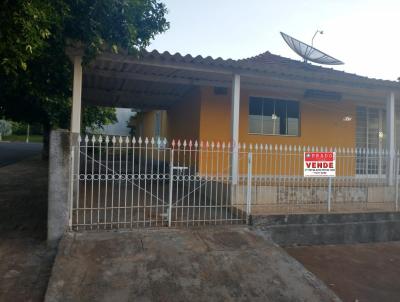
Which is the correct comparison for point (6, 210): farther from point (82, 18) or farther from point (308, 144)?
point (308, 144)

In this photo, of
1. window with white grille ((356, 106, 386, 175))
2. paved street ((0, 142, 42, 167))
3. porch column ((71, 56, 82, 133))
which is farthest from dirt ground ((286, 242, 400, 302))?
paved street ((0, 142, 42, 167))

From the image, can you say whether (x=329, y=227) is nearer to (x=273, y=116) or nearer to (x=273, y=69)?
(x=273, y=69)

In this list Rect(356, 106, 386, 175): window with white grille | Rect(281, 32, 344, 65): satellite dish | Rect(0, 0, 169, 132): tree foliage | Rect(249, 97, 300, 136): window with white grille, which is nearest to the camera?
Rect(0, 0, 169, 132): tree foliage

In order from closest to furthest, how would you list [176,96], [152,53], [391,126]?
[152,53] < [391,126] < [176,96]

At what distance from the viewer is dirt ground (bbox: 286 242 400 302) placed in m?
4.32

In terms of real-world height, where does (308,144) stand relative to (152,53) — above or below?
below

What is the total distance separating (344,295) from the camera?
13.8 ft

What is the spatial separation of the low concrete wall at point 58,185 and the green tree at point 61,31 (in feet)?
3.44

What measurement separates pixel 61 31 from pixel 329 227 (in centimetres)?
568

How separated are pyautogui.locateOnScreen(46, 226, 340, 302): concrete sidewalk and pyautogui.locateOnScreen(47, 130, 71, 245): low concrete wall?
23 centimetres

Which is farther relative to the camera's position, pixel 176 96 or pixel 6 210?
pixel 176 96

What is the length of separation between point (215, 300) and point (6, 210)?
16.3ft

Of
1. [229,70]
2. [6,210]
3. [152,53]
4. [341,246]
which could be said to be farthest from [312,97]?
[6,210]

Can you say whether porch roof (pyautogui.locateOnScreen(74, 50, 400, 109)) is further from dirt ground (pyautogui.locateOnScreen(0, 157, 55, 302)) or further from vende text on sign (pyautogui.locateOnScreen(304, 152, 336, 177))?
dirt ground (pyautogui.locateOnScreen(0, 157, 55, 302))
